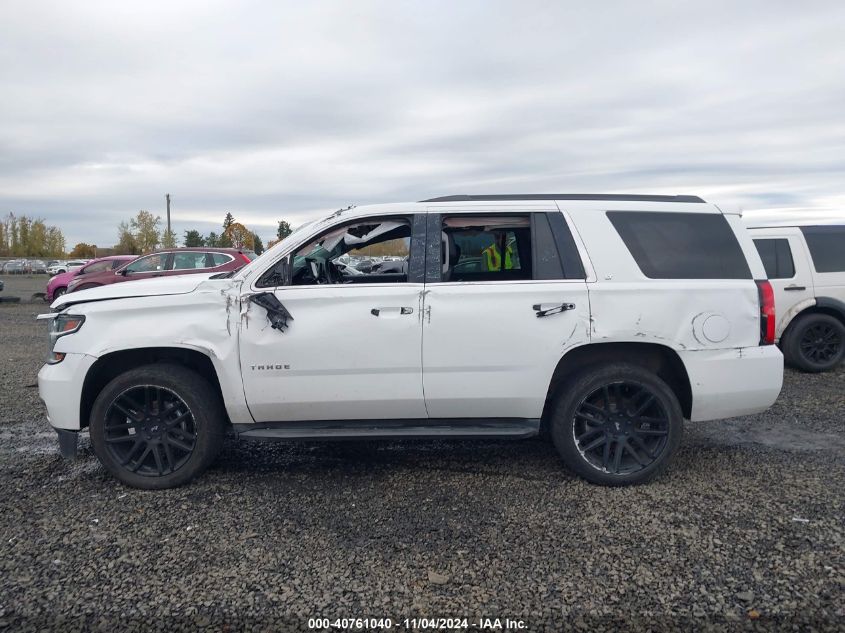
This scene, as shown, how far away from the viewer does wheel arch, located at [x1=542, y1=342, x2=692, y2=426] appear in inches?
171

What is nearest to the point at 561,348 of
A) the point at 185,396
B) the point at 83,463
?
the point at 185,396

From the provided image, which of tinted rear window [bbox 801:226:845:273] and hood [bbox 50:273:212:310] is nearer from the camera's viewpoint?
hood [bbox 50:273:212:310]

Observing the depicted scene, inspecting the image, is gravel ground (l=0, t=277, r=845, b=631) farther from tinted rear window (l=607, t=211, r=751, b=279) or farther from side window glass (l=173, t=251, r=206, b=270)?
side window glass (l=173, t=251, r=206, b=270)

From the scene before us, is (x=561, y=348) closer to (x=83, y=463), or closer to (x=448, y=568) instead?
(x=448, y=568)

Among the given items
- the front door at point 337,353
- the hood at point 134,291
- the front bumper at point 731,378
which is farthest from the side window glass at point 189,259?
the front bumper at point 731,378

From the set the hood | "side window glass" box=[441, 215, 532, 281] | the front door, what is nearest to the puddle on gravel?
"side window glass" box=[441, 215, 532, 281]

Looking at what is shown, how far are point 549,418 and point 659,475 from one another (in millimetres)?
824

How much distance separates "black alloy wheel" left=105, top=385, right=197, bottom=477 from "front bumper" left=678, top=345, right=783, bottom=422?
3279 millimetres

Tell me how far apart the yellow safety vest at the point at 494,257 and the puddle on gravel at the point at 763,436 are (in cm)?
226

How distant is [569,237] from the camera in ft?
14.3

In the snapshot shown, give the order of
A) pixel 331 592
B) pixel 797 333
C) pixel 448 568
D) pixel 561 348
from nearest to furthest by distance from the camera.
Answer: pixel 331 592 < pixel 448 568 < pixel 561 348 < pixel 797 333

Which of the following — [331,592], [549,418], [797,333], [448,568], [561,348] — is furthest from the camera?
[797,333]

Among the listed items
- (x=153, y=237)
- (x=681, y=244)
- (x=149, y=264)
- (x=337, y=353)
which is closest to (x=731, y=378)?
(x=681, y=244)

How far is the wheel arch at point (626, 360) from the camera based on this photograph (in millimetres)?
4332
